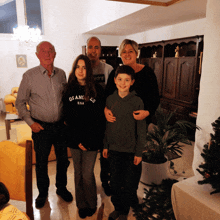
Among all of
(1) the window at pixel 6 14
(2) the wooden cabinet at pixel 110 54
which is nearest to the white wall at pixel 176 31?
(2) the wooden cabinet at pixel 110 54

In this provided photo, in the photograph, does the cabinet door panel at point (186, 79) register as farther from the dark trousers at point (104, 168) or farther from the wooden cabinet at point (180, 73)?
the dark trousers at point (104, 168)

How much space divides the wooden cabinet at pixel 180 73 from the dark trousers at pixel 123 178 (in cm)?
261

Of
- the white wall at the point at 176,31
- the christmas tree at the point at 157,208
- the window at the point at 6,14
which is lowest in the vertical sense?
the christmas tree at the point at 157,208

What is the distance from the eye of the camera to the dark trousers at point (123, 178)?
64.6 inches

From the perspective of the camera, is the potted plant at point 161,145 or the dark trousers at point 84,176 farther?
the potted plant at point 161,145

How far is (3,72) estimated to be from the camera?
6.34 m

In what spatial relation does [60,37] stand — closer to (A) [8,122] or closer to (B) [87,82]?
(A) [8,122]

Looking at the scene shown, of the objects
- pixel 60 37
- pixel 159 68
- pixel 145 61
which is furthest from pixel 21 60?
pixel 159 68

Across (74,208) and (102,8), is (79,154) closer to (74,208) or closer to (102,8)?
(74,208)

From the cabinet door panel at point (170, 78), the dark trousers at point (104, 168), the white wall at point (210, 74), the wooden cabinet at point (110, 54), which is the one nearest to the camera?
the white wall at point (210, 74)

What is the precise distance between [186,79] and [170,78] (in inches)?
18.7

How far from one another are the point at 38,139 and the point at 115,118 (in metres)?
0.77

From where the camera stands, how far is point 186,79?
3910 millimetres

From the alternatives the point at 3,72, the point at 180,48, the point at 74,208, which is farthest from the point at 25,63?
the point at 74,208
